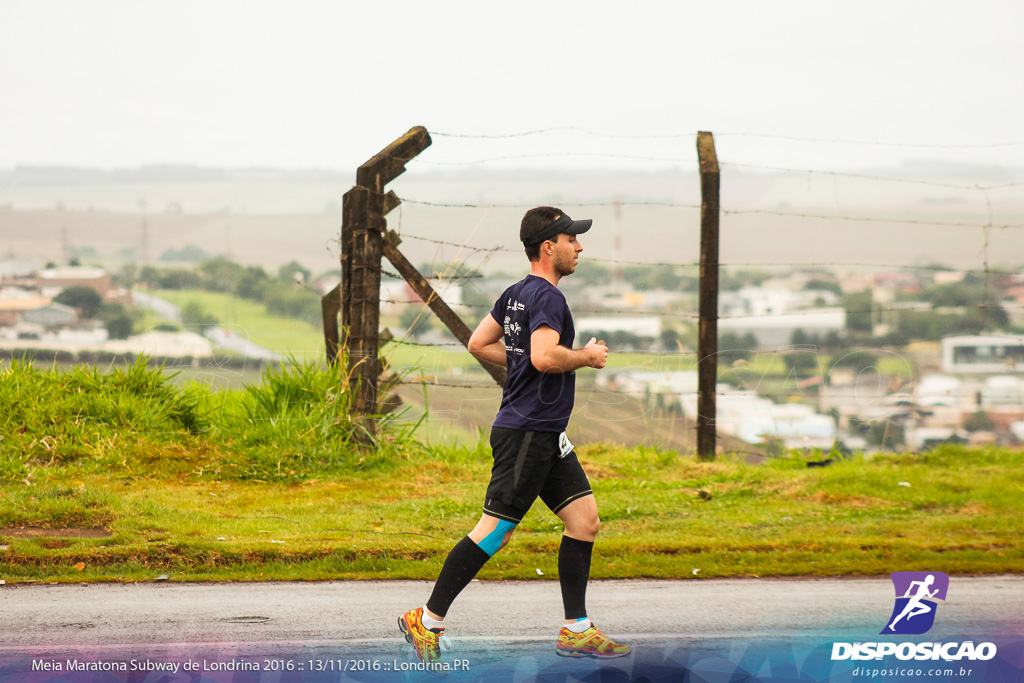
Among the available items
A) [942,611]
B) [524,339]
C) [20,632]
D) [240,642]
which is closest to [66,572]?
[20,632]

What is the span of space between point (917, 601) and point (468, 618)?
2516mm

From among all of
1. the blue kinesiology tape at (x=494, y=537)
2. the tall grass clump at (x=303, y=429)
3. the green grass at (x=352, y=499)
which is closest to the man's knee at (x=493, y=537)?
the blue kinesiology tape at (x=494, y=537)

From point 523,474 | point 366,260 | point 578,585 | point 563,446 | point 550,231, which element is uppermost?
point 366,260

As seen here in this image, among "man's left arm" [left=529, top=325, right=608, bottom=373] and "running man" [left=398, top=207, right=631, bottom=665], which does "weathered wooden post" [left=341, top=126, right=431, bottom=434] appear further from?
"man's left arm" [left=529, top=325, right=608, bottom=373]

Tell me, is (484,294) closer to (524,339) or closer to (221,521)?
(221,521)

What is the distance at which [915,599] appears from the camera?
18.0 ft

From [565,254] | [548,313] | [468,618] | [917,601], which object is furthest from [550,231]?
[917,601]

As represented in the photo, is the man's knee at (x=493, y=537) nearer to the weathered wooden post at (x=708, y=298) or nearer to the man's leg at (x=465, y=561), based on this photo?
the man's leg at (x=465, y=561)

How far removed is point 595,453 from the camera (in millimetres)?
10156

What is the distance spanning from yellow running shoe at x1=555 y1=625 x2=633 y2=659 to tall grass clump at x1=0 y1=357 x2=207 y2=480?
576 cm

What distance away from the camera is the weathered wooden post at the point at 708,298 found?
962cm

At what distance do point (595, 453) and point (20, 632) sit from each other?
20.6 feet

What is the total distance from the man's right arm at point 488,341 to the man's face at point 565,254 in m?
0.43

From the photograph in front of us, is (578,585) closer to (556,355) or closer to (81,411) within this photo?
(556,355)
